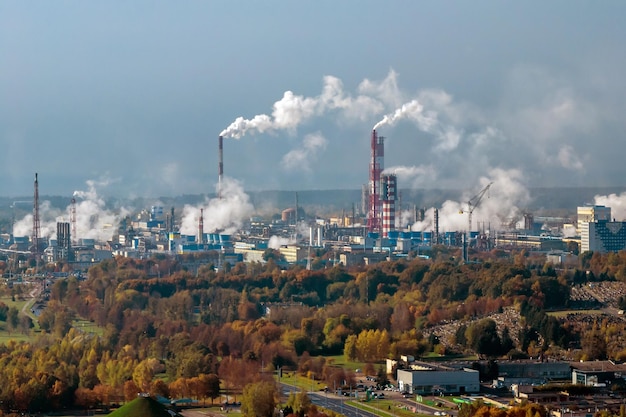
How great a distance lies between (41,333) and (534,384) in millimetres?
14062

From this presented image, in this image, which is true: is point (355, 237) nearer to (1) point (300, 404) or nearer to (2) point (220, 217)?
(2) point (220, 217)

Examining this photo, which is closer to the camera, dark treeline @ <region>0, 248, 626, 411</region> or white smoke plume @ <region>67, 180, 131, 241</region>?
dark treeline @ <region>0, 248, 626, 411</region>

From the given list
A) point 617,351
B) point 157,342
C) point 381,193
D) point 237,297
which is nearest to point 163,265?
point 381,193

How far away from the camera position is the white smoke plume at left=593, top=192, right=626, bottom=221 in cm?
7881

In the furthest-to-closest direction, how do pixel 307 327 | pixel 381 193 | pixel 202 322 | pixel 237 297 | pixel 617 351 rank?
pixel 381 193, pixel 237 297, pixel 202 322, pixel 307 327, pixel 617 351

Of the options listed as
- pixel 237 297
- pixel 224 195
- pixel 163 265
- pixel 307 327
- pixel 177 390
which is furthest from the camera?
pixel 224 195

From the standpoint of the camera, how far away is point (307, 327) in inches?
1347

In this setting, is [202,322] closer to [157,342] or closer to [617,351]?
[157,342]

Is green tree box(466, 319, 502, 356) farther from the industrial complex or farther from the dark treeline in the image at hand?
the industrial complex

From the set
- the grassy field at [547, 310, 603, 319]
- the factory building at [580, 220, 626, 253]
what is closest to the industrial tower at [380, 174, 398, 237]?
the factory building at [580, 220, 626, 253]

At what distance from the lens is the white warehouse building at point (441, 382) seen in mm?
26359

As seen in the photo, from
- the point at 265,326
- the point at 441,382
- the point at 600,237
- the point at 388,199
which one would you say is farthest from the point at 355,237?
the point at 441,382

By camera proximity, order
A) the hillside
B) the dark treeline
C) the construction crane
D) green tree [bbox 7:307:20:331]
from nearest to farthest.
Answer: the hillside
the dark treeline
green tree [bbox 7:307:20:331]
the construction crane

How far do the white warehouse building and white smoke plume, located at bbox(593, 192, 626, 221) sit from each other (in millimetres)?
52041
